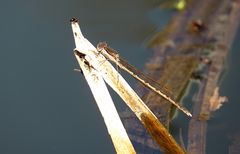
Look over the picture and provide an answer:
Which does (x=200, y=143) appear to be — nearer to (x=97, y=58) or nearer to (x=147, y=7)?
(x=97, y=58)

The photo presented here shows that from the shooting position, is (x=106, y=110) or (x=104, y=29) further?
(x=104, y=29)

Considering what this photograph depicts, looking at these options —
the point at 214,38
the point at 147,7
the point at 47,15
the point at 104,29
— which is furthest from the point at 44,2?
the point at 214,38


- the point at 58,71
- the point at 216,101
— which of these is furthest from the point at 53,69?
the point at 216,101

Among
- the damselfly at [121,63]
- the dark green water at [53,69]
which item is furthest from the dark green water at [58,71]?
the damselfly at [121,63]

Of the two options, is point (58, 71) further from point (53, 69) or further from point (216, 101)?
point (216, 101)

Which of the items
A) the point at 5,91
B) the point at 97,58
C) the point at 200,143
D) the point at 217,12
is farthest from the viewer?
the point at 217,12
